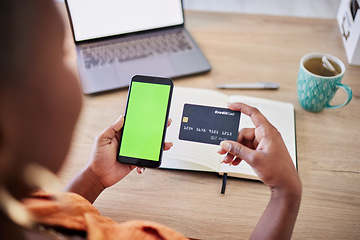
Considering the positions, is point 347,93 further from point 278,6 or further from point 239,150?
point 278,6

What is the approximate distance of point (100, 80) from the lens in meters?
0.97

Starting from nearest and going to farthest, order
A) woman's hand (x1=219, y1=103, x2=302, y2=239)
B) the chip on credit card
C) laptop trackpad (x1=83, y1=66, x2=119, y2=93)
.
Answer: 1. woman's hand (x1=219, y1=103, x2=302, y2=239)
2. the chip on credit card
3. laptop trackpad (x1=83, y1=66, x2=119, y2=93)

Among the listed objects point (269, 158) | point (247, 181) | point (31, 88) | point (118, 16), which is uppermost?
point (31, 88)

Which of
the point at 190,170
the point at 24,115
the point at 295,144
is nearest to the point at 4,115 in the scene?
the point at 24,115

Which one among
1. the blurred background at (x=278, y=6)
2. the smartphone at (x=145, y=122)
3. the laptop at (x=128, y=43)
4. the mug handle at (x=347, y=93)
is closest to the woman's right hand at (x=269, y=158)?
the smartphone at (x=145, y=122)

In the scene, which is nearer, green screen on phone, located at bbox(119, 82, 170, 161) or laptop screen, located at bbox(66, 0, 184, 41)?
green screen on phone, located at bbox(119, 82, 170, 161)

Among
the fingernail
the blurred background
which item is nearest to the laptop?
the fingernail

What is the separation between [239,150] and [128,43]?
1.80 ft

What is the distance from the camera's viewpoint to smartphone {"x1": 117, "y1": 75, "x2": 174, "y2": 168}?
74 centimetres

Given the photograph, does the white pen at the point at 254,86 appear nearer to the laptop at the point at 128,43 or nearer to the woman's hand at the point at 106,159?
the laptop at the point at 128,43

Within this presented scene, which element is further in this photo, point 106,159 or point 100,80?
point 100,80

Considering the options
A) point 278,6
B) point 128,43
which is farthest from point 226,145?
point 278,6

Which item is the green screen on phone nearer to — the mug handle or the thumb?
the thumb

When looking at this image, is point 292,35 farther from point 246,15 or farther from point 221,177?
A: point 221,177
